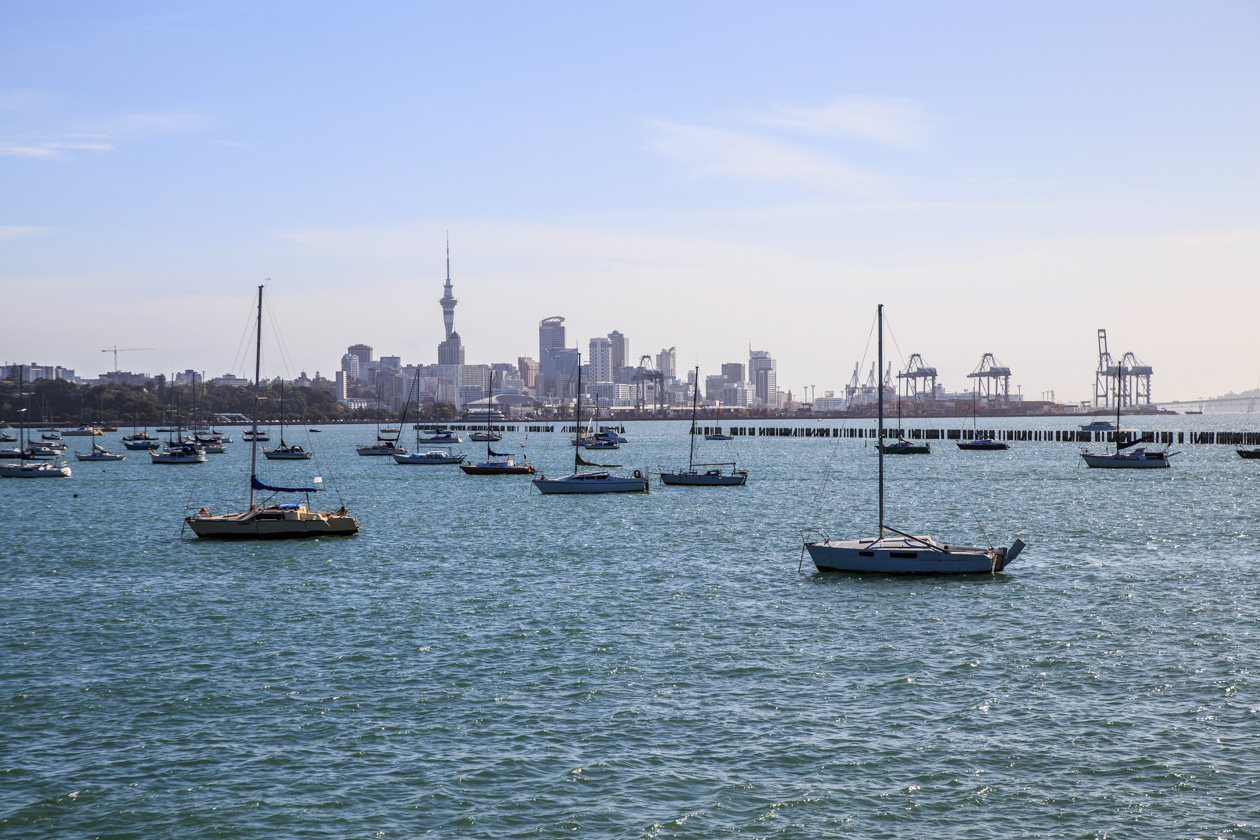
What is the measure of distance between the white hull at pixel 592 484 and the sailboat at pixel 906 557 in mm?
41461

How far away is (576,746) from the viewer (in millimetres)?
22484

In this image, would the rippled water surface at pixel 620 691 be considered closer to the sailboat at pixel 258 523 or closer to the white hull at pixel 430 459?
the sailboat at pixel 258 523

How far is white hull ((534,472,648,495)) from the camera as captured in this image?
8412 centimetres

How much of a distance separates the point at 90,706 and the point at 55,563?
2692cm

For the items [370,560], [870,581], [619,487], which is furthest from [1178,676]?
[619,487]

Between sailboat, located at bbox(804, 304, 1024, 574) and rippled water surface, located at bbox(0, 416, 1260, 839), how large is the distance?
2.64 feet

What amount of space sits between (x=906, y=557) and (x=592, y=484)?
4491 cm

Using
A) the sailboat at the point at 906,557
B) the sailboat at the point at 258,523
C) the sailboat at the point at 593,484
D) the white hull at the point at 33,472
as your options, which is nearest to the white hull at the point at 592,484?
the sailboat at the point at 593,484

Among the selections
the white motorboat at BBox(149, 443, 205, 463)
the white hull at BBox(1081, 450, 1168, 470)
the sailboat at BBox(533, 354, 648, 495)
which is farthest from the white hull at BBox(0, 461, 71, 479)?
the white hull at BBox(1081, 450, 1168, 470)

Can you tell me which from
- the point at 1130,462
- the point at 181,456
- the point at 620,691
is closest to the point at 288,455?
the point at 181,456

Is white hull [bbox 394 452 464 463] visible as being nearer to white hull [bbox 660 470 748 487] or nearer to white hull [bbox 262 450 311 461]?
white hull [bbox 262 450 311 461]

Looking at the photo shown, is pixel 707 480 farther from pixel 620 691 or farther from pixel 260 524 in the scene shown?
pixel 620 691

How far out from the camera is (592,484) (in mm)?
84312

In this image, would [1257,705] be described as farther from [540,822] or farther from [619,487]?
[619,487]
